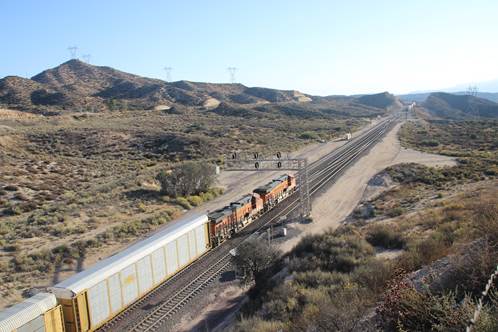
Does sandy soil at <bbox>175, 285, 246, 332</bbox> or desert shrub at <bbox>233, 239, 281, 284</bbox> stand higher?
desert shrub at <bbox>233, 239, 281, 284</bbox>

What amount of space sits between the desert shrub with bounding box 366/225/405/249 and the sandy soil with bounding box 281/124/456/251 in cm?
862

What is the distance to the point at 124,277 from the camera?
20.8 m

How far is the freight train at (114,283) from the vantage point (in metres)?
16.6

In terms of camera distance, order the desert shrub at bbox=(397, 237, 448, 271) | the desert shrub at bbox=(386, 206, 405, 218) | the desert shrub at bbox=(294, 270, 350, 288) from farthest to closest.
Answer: the desert shrub at bbox=(386, 206, 405, 218) → the desert shrub at bbox=(294, 270, 350, 288) → the desert shrub at bbox=(397, 237, 448, 271)

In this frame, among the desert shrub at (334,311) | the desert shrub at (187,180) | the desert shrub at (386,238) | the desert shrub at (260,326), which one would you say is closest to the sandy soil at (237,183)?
the desert shrub at (187,180)

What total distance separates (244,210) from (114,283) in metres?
17.1

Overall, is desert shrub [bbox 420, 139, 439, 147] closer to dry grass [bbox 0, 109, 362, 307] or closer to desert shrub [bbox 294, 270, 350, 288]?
dry grass [bbox 0, 109, 362, 307]

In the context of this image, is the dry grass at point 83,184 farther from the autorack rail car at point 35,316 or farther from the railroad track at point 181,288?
the autorack rail car at point 35,316

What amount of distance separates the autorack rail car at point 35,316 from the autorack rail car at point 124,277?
1.72 feet

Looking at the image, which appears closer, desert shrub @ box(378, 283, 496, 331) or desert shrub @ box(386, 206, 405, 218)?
desert shrub @ box(378, 283, 496, 331)

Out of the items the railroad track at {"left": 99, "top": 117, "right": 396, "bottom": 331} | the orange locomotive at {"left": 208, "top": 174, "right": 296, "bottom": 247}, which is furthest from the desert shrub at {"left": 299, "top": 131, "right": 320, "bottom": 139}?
the railroad track at {"left": 99, "top": 117, "right": 396, "bottom": 331}

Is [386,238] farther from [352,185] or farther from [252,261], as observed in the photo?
[352,185]

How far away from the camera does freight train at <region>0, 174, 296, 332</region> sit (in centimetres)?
1658

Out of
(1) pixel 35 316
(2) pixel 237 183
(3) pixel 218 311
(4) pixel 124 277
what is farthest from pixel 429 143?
(1) pixel 35 316
